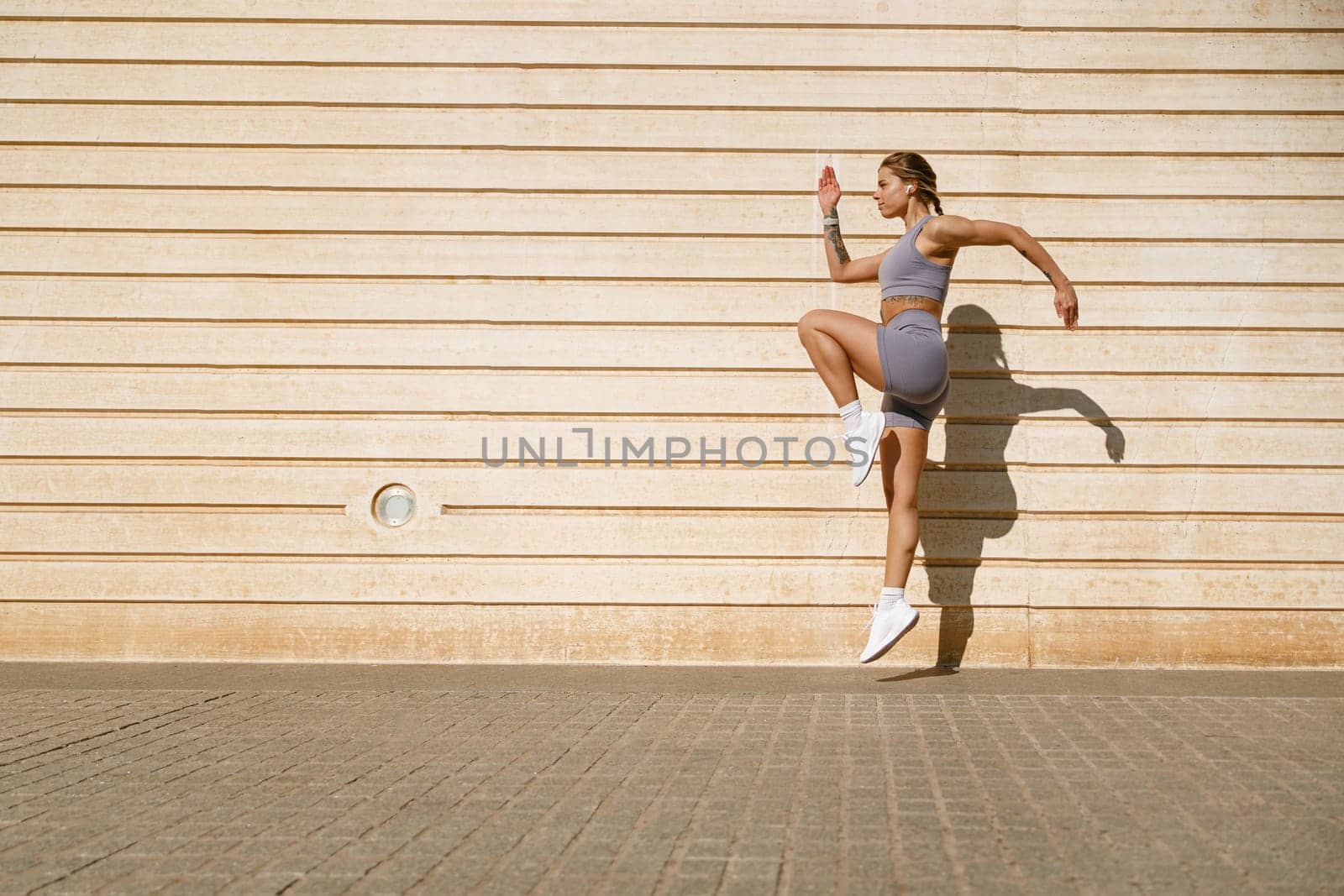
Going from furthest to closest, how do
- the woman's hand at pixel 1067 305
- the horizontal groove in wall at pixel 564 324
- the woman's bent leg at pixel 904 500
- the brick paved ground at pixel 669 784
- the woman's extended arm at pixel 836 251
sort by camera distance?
the horizontal groove in wall at pixel 564 324, the woman's extended arm at pixel 836 251, the woman's bent leg at pixel 904 500, the woman's hand at pixel 1067 305, the brick paved ground at pixel 669 784

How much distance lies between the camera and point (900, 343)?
5777 millimetres

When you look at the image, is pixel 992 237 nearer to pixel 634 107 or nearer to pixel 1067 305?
pixel 1067 305

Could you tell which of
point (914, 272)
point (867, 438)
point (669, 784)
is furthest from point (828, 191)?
point (669, 784)

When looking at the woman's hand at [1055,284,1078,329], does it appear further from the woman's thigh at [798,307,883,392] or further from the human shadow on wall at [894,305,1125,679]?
the human shadow on wall at [894,305,1125,679]

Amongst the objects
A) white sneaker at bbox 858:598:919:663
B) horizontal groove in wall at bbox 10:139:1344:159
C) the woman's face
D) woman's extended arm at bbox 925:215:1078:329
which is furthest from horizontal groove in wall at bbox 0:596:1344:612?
horizontal groove in wall at bbox 10:139:1344:159

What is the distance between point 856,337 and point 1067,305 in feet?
3.25

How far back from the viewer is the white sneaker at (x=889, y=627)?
567cm

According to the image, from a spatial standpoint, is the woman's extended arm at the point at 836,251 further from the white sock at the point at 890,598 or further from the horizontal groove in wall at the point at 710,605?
the horizontal groove in wall at the point at 710,605

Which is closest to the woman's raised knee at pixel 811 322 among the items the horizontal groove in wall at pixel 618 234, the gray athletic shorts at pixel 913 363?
the gray athletic shorts at pixel 913 363

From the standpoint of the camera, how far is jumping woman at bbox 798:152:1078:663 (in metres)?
5.77

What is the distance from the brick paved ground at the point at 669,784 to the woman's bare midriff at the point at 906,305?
1.87 m

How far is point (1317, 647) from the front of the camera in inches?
258

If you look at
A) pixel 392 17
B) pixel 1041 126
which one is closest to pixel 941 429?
pixel 1041 126

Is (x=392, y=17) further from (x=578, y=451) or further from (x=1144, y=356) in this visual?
(x=1144, y=356)
